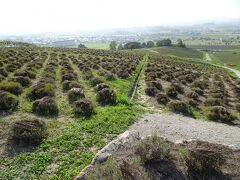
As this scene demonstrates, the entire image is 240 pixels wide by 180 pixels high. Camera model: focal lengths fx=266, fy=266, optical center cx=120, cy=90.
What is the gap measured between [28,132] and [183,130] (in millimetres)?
8271

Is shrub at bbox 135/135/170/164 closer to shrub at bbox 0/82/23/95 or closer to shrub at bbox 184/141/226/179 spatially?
shrub at bbox 184/141/226/179

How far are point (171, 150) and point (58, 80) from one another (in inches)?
704

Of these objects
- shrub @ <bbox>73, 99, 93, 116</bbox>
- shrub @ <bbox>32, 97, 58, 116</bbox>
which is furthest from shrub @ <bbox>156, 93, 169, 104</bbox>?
shrub @ <bbox>32, 97, 58, 116</bbox>

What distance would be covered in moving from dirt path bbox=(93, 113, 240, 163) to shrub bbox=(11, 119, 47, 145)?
3.67m

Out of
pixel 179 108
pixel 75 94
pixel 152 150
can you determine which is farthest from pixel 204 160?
pixel 75 94

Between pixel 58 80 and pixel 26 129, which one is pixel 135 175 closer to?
pixel 26 129

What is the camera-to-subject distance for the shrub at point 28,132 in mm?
11742

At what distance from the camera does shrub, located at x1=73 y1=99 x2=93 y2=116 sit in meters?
16.1

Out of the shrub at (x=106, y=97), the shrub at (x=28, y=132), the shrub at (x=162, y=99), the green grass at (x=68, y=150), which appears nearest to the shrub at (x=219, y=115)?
the shrub at (x=162, y=99)

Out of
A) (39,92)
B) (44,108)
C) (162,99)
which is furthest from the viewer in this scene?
(162,99)

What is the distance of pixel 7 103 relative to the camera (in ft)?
52.7

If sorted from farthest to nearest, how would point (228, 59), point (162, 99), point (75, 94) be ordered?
point (228, 59)
point (162, 99)
point (75, 94)

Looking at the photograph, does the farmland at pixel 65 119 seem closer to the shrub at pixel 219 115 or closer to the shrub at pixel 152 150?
the shrub at pixel 219 115

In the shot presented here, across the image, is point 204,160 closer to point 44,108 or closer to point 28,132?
point 28,132
